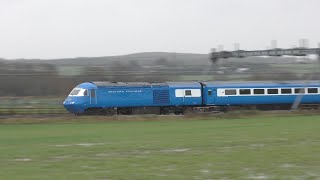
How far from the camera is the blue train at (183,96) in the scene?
42281mm

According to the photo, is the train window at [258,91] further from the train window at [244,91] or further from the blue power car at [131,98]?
the blue power car at [131,98]

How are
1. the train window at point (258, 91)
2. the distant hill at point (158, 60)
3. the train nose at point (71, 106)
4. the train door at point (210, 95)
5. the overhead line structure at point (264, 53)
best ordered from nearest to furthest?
the train nose at point (71, 106) → the train door at point (210, 95) → the train window at point (258, 91) → the overhead line structure at point (264, 53) → the distant hill at point (158, 60)

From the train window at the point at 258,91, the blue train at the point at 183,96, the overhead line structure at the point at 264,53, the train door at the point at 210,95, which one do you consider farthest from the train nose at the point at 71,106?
the overhead line structure at the point at 264,53

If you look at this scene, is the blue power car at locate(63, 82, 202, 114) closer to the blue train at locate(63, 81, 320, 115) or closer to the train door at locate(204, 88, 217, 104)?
the blue train at locate(63, 81, 320, 115)

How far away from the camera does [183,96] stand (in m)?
44.3

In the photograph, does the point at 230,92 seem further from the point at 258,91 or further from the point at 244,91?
the point at 258,91

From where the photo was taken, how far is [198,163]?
11312 mm

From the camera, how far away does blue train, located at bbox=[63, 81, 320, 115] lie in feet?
139

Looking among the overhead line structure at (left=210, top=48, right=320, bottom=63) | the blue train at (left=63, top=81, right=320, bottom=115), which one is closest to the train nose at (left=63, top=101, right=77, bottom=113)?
the blue train at (left=63, top=81, right=320, bottom=115)

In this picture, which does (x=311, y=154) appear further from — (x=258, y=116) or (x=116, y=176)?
(x=258, y=116)

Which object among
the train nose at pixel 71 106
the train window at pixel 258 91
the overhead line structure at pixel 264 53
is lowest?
the train nose at pixel 71 106

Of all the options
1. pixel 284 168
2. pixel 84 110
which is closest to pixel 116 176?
pixel 284 168

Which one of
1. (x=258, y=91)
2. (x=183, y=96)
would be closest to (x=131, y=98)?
(x=183, y=96)

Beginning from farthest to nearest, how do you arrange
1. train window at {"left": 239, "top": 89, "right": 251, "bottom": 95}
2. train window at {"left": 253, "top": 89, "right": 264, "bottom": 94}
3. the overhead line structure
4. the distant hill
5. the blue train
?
the distant hill → the overhead line structure → train window at {"left": 253, "top": 89, "right": 264, "bottom": 94} → train window at {"left": 239, "top": 89, "right": 251, "bottom": 95} → the blue train
